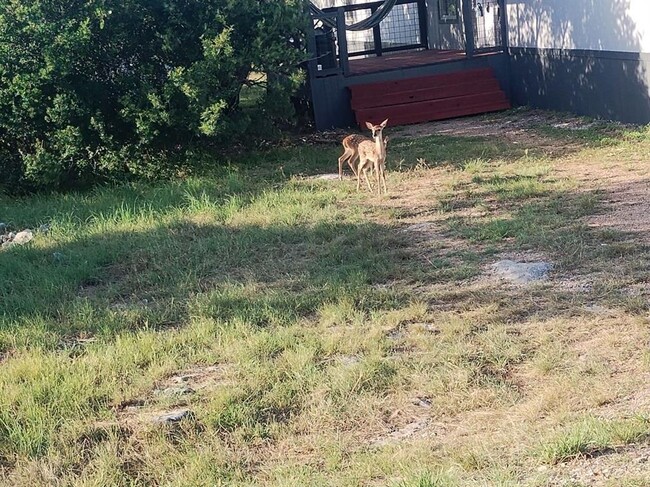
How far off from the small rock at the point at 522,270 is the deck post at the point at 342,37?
28.4 ft

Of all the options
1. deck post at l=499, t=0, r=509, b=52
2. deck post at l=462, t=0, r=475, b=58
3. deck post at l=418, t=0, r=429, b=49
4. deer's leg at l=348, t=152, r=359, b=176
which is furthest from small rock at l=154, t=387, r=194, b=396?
deck post at l=418, t=0, r=429, b=49

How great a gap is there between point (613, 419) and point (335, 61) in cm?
1181

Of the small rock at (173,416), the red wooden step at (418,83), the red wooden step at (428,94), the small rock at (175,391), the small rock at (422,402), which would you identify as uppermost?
the red wooden step at (418,83)

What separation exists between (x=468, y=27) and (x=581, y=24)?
8.24 ft

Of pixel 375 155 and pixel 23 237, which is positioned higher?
pixel 375 155

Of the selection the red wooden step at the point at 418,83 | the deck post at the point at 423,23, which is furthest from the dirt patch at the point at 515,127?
the deck post at the point at 423,23

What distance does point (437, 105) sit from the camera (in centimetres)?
1514

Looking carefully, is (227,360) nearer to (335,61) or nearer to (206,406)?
(206,406)

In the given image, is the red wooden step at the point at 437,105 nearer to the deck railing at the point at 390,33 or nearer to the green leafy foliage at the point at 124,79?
the deck railing at the point at 390,33

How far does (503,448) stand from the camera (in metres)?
3.80

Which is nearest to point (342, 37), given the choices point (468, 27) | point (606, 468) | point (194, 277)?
point (468, 27)

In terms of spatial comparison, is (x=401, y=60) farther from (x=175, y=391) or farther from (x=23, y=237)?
(x=175, y=391)

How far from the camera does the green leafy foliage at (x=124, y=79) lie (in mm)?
10594

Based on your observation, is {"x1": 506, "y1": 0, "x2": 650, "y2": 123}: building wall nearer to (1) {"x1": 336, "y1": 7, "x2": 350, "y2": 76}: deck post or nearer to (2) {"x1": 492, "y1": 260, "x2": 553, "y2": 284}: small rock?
(1) {"x1": 336, "y1": 7, "x2": 350, "y2": 76}: deck post
